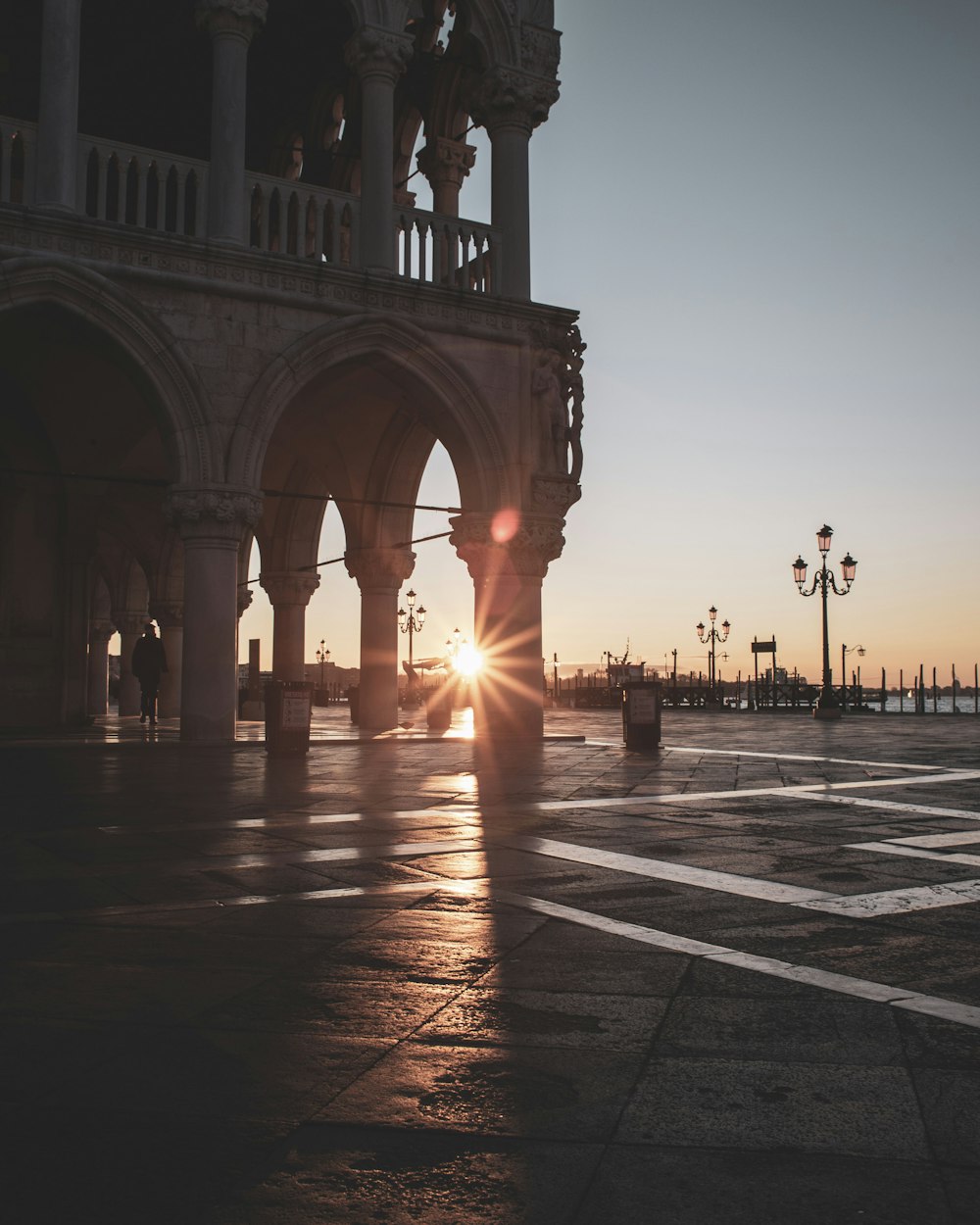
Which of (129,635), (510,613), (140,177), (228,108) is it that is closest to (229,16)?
(228,108)

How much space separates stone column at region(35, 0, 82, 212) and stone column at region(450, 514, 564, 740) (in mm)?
6589

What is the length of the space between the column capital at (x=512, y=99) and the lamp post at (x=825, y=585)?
1491 cm

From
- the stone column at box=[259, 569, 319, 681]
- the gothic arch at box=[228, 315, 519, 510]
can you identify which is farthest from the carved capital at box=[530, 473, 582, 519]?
the stone column at box=[259, 569, 319, 681]

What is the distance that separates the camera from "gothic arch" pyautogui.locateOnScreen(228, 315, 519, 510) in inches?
573

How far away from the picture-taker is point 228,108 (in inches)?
579

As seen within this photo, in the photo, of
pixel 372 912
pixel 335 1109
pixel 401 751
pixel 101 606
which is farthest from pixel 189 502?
pixel 101 606

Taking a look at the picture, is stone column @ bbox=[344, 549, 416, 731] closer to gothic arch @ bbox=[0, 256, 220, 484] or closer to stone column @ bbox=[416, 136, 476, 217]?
stone column @ bbox=[416, 136, 476, 217]

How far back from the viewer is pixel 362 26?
15.6 m

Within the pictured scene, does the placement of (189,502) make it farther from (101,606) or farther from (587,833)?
(101,606)

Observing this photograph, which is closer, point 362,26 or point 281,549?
point 362,26

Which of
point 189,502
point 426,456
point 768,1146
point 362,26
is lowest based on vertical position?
point 768,1146

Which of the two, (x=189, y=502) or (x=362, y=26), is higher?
(x=362, y=26)

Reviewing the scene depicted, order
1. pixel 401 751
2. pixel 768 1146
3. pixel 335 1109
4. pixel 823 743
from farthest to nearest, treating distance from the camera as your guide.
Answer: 1. pixel 823 743
2. pixel 401 751
3. pixel 335 1109
4. pixel 768 1146

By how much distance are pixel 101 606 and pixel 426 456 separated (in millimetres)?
18109
